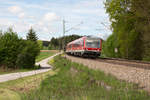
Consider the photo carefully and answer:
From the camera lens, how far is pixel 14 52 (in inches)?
846

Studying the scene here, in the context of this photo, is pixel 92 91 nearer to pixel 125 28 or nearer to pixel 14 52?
pixel 14 52

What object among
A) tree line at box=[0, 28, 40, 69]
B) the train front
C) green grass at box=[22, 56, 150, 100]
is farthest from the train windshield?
green grass at box=[22, 56, 150, 100]

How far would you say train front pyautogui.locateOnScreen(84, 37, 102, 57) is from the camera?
30.5 meters

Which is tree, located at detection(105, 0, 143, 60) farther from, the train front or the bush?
the bush

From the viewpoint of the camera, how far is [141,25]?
1093 inches

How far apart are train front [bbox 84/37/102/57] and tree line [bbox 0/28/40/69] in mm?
9987

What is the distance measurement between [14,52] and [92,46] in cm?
1241

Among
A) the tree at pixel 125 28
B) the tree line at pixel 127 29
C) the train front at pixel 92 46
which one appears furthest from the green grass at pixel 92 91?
the tree at pixel 125 28

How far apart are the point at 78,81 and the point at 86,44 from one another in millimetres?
19897

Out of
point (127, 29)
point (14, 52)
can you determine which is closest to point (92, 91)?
point (14, 52)

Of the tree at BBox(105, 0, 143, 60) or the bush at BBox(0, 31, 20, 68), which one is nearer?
the bush at BBox(0, 31, 20, 68)

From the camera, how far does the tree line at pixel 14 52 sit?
21125mm

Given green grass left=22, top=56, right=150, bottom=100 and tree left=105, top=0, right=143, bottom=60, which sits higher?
tree left=105, top=0, right=143, bottom=60

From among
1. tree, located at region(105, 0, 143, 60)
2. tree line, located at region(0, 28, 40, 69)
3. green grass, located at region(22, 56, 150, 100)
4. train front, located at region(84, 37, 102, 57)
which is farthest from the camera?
tree, located at region(105, 0, 143, 60)
